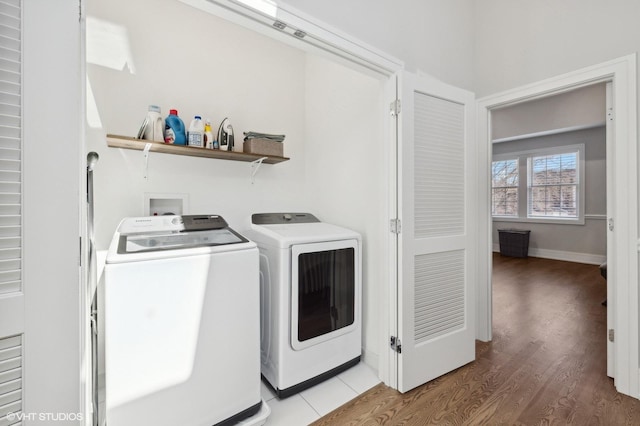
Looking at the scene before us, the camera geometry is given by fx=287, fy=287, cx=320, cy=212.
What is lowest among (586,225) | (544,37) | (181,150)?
(586,225)

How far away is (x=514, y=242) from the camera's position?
622 centimetres

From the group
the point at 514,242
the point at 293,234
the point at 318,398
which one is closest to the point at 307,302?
the point at 293,234

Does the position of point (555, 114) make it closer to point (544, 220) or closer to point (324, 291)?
point (544, 220)

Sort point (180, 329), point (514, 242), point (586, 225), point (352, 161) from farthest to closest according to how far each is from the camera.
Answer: point (514, 242) → point (586, 225) → point (352, 161) → point (180, 329)

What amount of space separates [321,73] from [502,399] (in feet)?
9.08

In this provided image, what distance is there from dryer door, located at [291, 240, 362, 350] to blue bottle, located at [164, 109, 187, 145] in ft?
3.50

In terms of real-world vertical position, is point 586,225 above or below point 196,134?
below

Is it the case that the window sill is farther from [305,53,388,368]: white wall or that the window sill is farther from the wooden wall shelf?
the wooden wall shelf

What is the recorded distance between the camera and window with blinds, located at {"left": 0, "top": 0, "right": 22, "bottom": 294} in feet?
2.54

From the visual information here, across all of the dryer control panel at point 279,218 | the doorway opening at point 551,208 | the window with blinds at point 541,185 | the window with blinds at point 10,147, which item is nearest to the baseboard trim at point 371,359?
the dryer control panel at point 279,218

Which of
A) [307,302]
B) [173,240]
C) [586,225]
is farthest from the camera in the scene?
[586,225]

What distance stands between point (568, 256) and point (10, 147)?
783cm

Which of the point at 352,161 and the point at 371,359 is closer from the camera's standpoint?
the point at 371,359

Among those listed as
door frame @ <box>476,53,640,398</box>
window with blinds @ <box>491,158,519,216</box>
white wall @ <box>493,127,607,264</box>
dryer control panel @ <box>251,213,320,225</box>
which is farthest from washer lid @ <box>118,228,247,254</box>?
window with blinds @ <box>491,158,519,216</box>
